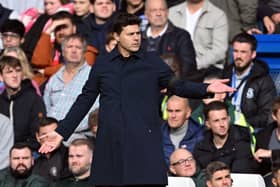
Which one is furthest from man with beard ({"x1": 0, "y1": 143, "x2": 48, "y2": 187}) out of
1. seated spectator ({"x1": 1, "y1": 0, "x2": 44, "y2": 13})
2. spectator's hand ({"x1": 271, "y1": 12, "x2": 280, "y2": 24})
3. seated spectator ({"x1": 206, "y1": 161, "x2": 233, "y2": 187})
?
seated spectator ({"x1": 1, "y1": 0, "x2": 44, "y2": 13})

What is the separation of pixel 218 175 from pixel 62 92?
8.42 ft

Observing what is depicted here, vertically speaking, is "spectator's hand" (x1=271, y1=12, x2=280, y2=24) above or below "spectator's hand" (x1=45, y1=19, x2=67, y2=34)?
above

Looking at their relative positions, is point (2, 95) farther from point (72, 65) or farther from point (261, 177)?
point (261, 177)

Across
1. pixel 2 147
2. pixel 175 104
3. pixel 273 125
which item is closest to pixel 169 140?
pixel 175 104

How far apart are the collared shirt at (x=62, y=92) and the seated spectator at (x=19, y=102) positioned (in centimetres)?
15

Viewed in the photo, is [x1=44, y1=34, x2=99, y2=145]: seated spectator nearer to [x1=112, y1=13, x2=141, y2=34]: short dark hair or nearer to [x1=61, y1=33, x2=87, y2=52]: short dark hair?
[x1=61, y1=33, x2=87, y2=52]: short dark hair

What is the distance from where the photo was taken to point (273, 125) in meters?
10.4

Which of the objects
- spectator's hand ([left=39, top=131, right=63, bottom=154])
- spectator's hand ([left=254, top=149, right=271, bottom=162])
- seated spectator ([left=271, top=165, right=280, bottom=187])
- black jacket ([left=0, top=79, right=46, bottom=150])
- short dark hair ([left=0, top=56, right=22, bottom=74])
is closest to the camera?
spectator's hand ([left=39, top=131, right=63, bottom=154])

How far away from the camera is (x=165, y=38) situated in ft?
39.8

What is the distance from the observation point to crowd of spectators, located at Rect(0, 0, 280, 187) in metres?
10.4

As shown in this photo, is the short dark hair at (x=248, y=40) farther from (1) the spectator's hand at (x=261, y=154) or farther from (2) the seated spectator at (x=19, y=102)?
(2) the seated spectator at (x=19, y=102)

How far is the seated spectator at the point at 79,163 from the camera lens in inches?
407

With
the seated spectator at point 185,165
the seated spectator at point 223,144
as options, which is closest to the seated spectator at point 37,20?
the seated spectator at point 223,144

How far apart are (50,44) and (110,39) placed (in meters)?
1.18
